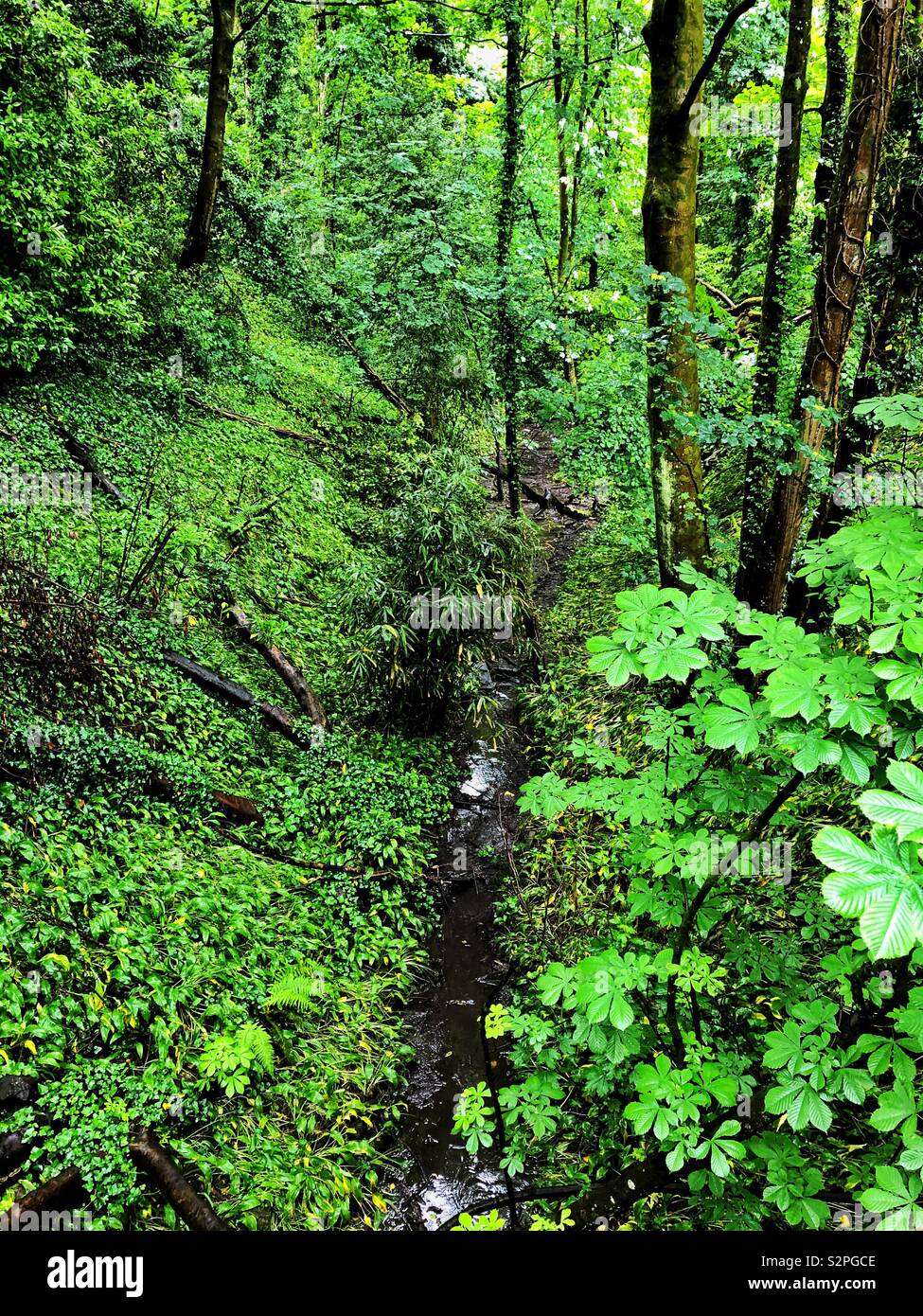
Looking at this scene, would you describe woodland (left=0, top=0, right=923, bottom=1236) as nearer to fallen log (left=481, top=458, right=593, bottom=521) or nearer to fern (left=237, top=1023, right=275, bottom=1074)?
fern (left=237, top=1023, right=275, bottom=1074)

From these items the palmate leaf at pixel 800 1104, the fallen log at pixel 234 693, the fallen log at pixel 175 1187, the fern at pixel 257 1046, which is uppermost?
the fallen log at pixel 234 693

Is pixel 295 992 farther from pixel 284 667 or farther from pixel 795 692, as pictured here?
pixel 795 692

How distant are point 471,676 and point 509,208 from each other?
657 centimetres

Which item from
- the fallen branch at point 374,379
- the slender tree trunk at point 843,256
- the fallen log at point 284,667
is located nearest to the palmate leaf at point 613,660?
the slender tree trunk at point 843,256

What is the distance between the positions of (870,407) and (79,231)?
8.26 meters

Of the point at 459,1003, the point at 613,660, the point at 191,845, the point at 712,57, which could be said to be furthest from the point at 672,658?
the point at 459,1003

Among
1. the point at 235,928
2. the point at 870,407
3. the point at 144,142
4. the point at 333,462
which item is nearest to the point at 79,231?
the point at 144,142

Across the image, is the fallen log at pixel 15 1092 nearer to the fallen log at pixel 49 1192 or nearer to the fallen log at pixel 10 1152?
the fallen log at pixel 10 1152

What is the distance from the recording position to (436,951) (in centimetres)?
580

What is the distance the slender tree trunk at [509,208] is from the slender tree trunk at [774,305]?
3560mm

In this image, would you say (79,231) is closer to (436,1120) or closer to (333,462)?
(333,462)

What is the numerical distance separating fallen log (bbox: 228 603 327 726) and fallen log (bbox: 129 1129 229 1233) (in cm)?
394

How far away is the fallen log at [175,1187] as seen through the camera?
317 centimetres

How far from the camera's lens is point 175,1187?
3.21 m
